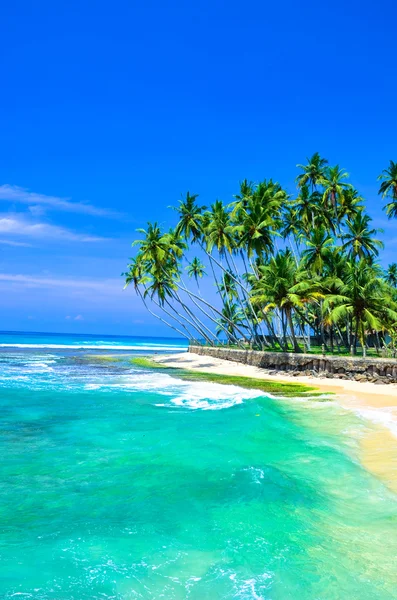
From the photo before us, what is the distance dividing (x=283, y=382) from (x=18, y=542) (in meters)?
18.5

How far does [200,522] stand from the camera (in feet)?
18.0

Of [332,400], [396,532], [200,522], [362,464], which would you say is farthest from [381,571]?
[332,400]

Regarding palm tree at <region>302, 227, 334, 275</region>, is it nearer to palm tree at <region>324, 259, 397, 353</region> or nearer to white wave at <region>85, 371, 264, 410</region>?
palm tree at <region>324, 259, 397, 353</region>

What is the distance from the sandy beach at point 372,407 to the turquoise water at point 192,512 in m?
0.35

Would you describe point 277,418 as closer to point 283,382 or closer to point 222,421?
point 222,421

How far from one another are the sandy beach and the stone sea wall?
1.98 feet

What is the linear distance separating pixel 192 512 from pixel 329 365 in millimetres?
19371

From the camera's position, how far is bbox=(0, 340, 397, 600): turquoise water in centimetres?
414

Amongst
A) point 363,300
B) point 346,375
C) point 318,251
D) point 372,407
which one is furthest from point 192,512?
point 318,251

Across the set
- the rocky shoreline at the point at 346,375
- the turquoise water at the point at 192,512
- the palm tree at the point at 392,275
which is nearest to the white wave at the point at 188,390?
the turquoise water at the point at 192,512

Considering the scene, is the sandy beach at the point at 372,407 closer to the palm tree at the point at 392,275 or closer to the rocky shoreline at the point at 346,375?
the rocky shoreline at the point at 346,375

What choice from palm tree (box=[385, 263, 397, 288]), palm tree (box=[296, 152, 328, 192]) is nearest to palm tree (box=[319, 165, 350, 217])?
palm tree (box=[296, 152, 328, 192])

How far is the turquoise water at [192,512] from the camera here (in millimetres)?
4137

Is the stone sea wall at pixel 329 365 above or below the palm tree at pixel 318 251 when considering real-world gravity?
below
